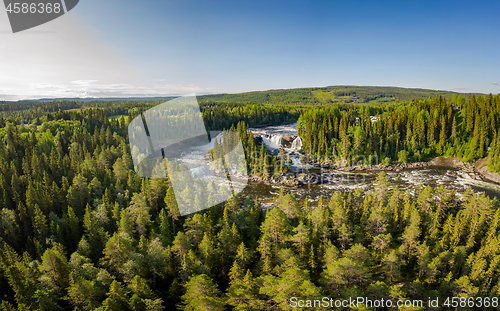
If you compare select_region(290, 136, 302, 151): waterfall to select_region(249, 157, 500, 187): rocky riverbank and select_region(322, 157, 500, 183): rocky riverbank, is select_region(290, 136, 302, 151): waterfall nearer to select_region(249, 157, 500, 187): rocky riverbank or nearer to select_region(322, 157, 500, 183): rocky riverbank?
select_region(249, 157, 500, 187): rocky riverbank

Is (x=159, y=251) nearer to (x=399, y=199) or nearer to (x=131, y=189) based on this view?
(x=131, y=189)

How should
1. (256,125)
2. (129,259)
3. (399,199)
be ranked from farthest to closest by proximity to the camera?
(256,125) < (399,199) < (129,259)

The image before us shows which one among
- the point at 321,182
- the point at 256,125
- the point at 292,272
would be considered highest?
the point at 256,125

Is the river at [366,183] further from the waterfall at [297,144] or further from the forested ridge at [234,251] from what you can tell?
the forested ridge at [234,251]

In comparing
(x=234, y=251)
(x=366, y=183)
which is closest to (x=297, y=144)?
(x=366, y=183)

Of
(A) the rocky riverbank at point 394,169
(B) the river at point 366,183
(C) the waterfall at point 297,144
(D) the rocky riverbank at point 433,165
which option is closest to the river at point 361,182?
(B) the river at point 366,183

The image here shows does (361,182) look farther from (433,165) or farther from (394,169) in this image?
(433,165)

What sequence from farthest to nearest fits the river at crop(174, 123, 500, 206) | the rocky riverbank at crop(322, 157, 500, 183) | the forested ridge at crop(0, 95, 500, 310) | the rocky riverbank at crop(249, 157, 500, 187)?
the rocky riverbank at crop(322, 157, 500, 183), the rocky riverbank at crop(249, 157, 500, 187), the river at crop(174, 123, 500, 206), the forested ridge at crop(0, 95, 500, 310)

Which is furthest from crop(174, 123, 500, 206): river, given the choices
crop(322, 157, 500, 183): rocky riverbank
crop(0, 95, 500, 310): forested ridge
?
crop(0, 95, 500, 310): forested ridge

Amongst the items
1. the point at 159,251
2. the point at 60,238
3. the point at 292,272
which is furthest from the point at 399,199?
the point at 60,238

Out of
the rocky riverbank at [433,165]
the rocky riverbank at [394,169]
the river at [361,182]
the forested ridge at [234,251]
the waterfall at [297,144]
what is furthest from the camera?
the waterfall at [297,144]

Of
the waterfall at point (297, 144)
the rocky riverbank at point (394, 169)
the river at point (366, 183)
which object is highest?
the waterfall at point (297, 144)
